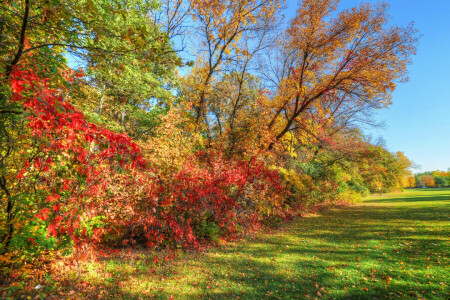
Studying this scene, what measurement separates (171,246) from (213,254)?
1539mm

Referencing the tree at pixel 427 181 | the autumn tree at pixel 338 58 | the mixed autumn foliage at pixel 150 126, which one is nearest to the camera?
the mixed autumn foliage at pixel 150 126

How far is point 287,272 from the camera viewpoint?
5.43 m

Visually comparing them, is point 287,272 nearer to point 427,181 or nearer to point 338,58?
point 338,58

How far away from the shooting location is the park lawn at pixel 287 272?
14.1ft

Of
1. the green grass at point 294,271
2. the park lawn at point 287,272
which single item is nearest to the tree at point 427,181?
the park lawn at point 287,272

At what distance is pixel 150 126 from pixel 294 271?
10348 mm

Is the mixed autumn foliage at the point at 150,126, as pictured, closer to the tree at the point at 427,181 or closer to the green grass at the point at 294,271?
the green grass at the point at 294,271

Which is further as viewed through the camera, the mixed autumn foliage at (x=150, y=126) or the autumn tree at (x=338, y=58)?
the autumn tree at (x=338, y=58)

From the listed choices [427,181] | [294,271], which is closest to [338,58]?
[294,271]

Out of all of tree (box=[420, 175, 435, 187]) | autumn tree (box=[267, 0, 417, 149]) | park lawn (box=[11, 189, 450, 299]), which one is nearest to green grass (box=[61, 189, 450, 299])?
park lawn (box=[11, 189, 450, 299])

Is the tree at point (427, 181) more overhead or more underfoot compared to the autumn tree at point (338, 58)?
more underfoot

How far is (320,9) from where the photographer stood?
32.5ft

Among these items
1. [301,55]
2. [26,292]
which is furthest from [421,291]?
[301,55]

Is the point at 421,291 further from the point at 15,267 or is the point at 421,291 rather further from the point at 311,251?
the point at 15,267
